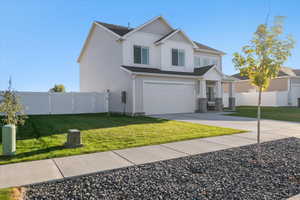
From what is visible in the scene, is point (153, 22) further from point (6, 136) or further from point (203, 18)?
point (6, 136)

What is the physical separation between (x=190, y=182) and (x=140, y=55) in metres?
13.4

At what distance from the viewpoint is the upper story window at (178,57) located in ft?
53.7

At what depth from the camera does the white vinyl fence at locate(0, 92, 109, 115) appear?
14.3m

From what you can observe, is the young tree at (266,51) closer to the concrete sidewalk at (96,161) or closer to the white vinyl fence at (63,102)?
the concrete sidewalk at (96,161)

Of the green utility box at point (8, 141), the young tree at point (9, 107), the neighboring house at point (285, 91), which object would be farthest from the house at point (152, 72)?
the neighboring house at point (285, 91)

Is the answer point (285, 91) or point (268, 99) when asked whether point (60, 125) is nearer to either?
point (268, 99)

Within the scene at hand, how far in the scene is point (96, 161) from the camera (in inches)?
165

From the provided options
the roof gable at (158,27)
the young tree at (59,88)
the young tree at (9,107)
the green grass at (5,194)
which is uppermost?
the roof gable at (158,27)

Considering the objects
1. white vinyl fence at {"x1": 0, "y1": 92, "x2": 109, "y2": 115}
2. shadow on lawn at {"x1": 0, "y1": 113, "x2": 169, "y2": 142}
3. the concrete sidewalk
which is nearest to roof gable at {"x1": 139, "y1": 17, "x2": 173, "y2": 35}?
white vinyl fence at {"x1": 0, "y1": 92, "x2": 109, "y2": 115}

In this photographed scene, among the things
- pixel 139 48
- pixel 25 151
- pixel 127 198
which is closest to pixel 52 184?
pixel 127 198

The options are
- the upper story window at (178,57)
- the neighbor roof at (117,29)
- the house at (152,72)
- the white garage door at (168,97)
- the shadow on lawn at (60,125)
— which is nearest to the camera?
the shadow on lawn at (60,125)

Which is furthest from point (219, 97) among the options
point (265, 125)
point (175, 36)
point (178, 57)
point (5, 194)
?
point (5, 194)

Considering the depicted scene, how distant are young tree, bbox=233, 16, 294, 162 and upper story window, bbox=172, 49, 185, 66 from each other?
39.4 ft

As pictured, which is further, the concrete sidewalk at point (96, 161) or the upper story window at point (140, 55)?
the upper story window at point (140, 55)
